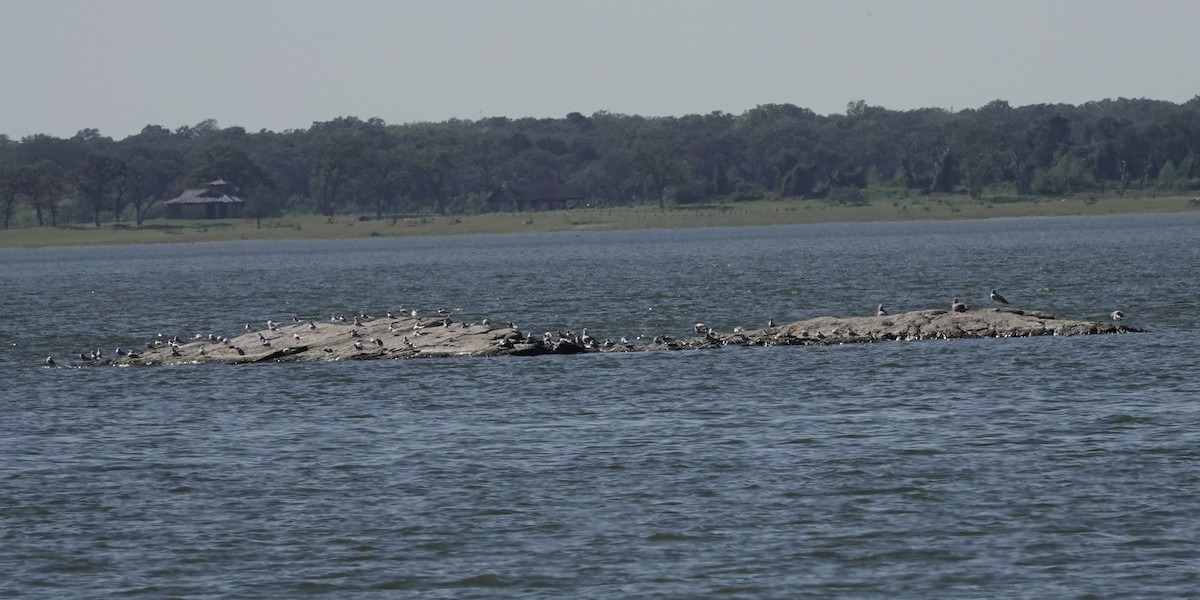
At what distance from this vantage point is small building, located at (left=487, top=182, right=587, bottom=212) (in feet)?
640

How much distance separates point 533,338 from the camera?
1770 inches

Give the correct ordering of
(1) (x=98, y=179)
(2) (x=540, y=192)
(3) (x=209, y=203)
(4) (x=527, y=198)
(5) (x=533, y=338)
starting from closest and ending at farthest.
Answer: (5) (x=533, y=338) < (1) (x=98, y=179) < (3) (x=209, y=203) < (4) (x=527, y=198) < (2) (x=540, y=192)

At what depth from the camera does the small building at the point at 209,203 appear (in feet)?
617

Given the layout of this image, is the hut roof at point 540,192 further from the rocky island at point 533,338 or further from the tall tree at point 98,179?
the rocky island at point 533,338

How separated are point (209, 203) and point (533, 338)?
487ft

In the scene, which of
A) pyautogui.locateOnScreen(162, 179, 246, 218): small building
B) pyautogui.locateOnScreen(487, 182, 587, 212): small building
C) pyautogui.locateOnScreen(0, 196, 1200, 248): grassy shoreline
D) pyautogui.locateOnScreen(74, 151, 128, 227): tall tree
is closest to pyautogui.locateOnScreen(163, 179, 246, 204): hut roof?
pyautogui.locateOnScreen(162, 179, 246, 218): small building

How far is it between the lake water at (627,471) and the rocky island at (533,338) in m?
0.84

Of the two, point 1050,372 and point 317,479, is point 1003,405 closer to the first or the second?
point 1050,372

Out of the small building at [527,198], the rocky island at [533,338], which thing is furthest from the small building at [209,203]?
the rocky island at [533,338]

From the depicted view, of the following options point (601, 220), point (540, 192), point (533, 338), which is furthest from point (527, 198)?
point (533, 338)

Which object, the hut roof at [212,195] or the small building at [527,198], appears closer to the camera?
the hut roof at [212,195]

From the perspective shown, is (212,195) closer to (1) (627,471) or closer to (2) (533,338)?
(2) (533,338)

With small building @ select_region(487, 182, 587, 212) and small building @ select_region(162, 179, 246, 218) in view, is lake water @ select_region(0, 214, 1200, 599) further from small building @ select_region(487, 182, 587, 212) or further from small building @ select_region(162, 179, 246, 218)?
small building @ select_region(487, 182, 587, 212)

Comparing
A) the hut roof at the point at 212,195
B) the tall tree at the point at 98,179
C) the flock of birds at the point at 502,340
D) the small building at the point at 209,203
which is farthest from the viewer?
the small building at the point at 209,203
